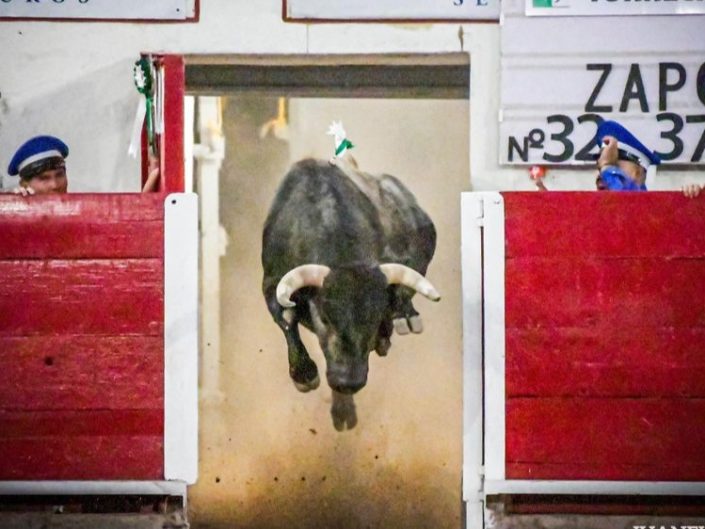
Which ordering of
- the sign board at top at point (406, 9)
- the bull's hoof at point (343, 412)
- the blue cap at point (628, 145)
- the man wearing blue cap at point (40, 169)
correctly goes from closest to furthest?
the man wearing blue cap at point (40, 169) → the blue cap at point (628, 145) → the sign board at top at point (406, 9) → the bull's hoof at point (343, 412)

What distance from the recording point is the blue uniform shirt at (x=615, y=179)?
13.3 ft

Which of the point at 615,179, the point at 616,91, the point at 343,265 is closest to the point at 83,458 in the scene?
the point at 343,265

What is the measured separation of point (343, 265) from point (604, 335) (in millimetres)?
954

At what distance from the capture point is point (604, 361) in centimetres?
379

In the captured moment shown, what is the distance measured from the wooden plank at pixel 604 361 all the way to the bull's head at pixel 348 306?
0.39m

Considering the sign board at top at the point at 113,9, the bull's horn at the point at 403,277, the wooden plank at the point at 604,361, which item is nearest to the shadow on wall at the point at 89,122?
the sign board at top at the point at 113,9

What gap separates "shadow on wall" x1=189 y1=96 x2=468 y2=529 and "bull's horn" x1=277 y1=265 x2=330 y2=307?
140 cm

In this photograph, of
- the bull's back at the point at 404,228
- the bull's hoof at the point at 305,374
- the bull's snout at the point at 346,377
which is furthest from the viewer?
the bull's back at the point at 404,228

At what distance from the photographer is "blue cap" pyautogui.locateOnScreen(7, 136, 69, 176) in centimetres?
406

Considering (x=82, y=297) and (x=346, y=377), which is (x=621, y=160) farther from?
(x=82, y=297)

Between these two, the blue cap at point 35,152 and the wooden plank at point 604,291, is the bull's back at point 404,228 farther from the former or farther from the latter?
the blue cap at point 35,152

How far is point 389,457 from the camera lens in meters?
5.36

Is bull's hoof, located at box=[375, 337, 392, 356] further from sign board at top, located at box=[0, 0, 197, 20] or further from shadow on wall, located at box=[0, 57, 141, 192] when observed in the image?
sign board at top, located at box=[0, 0, 197, 20]

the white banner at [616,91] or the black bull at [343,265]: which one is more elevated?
the white banner at [616,91]
